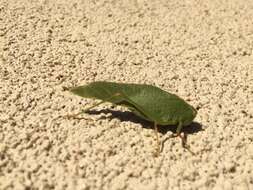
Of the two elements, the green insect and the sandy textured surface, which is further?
the green insect

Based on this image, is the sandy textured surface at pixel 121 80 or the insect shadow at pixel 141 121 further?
the insect shadow at pixel 141 121

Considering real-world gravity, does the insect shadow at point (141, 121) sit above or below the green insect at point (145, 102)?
below

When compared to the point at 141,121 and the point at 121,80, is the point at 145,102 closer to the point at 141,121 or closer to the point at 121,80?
the point at 141,121

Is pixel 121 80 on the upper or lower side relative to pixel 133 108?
upper

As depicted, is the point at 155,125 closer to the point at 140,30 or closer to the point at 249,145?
the point at 249,145

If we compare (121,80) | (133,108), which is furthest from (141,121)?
(121,80)
